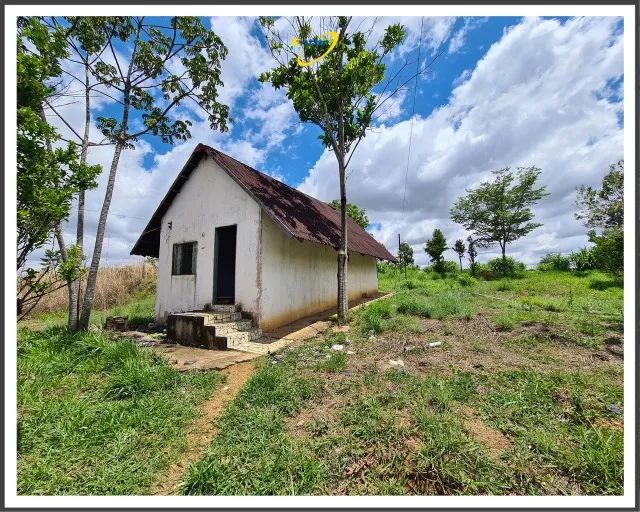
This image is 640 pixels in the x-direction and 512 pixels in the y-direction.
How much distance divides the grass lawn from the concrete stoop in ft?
5.11

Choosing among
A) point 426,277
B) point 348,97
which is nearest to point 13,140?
point 348,97

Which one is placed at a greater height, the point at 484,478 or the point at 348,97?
the point at 348,97

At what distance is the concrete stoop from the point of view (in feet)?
22.2

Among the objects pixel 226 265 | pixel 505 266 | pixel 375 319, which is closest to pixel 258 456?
pixel 375 319

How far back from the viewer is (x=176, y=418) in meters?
3.44

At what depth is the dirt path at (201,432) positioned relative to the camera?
2.56 m

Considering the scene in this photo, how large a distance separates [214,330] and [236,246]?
246cm

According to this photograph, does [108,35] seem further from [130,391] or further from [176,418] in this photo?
[176,418]

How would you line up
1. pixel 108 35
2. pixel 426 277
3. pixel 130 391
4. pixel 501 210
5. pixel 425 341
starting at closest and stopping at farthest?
pixel 130 391, pixel 425 341, pixel 108 35, pixel 426 277, pixel 501 210

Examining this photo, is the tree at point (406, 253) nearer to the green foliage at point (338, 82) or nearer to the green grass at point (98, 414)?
the green foliage at point (338, 82)

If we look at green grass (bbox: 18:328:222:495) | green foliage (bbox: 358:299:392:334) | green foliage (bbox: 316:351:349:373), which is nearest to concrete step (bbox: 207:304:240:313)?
green grass (bbox: 18:328:222:495)

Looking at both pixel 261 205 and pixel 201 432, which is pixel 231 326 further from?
pixel 201 432

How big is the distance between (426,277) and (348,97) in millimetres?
19770

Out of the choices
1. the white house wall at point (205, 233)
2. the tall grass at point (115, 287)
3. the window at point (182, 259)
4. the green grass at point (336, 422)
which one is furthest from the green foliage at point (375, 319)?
the tall grass at point (115, 287)
